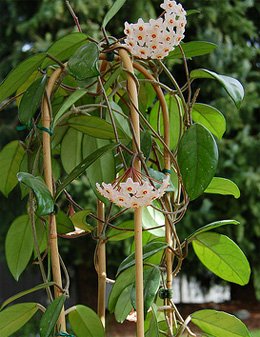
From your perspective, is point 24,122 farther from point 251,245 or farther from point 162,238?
point 251,245

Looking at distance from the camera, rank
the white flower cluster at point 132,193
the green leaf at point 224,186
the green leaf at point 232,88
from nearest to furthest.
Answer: the white flower cluster at point 132,193, the green leaf at point 232,88, the green leaf at point 224,186

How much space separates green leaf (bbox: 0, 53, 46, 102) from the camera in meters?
0.70

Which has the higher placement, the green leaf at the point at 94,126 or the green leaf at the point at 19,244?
the green leaf at the point at 94,126

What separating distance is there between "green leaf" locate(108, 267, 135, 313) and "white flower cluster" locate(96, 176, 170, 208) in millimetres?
197

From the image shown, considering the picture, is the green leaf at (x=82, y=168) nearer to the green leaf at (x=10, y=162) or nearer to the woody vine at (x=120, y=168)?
the woody vine at (x=120, y=168)

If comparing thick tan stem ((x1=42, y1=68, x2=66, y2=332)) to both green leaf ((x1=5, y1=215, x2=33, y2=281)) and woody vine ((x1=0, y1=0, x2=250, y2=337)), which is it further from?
green leaf ((x1=5, y1=215, x2=33, y2=281))

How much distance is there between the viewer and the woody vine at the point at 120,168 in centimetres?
64

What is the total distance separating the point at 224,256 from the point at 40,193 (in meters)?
0.27

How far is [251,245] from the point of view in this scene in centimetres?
308

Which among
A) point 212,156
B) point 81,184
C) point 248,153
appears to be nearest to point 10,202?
point 81,184

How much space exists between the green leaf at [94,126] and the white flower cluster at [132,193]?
0.43 feet

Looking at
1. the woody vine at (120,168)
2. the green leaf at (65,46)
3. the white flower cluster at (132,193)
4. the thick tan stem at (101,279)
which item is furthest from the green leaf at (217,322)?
the green leaf at (65,46)

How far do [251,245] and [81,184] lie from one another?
2.87ft

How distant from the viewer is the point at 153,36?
643 millimetres
